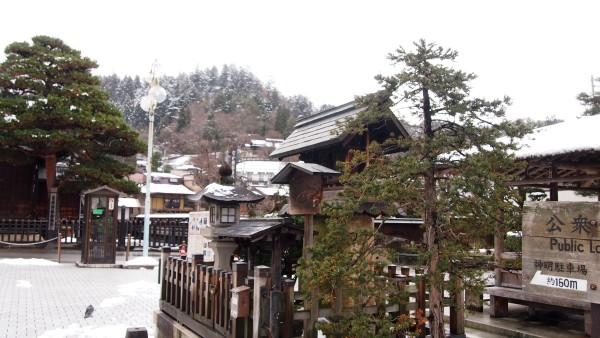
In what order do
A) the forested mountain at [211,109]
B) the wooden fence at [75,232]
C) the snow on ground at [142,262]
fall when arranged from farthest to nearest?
the forested mountain at [211,109] → the wooden fence at [75,232] → the snow on ground at [142,262]

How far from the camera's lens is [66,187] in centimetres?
2416

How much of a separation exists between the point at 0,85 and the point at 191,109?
59920 millimetres

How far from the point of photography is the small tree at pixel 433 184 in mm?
4758

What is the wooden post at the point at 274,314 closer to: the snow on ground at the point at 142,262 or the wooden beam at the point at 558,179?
the wooden beam at the point at 558,179

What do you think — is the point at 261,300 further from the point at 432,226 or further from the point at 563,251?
the point at 563,251

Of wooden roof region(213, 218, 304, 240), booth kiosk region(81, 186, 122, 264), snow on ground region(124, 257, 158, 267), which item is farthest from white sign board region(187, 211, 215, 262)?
wooden roof region(213, 218, 304, 240)

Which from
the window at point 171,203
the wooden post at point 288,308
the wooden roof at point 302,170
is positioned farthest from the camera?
the window at point 171,203

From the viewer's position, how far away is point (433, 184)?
5070mm

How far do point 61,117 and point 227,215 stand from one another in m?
16.2

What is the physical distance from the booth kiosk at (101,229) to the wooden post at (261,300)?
14391mm

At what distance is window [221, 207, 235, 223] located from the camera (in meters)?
9.23

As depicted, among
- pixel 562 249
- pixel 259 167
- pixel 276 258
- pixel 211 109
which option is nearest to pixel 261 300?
pixel 276 258

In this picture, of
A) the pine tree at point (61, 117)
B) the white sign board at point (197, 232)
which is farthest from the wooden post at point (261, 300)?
the pine tree at point (61, 117)

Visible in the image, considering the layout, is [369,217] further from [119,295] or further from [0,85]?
[0,85]
